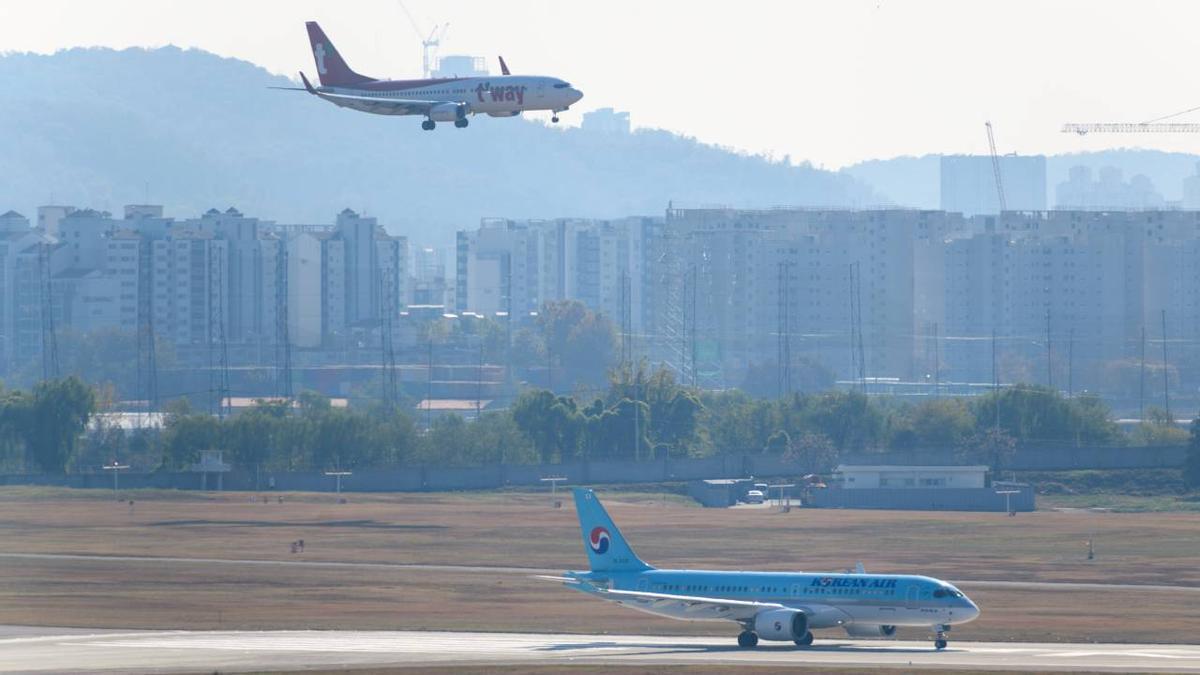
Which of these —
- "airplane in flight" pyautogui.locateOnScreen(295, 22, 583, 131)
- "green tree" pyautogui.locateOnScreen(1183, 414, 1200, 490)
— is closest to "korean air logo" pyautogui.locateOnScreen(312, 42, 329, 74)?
"airplane in flight" pyautogui.locateOnScreen(295, 22, 583, 131)

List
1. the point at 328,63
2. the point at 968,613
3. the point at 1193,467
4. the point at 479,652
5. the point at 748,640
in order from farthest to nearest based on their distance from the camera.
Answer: the point at 1193,467
the point at 328,63
the point at 748,640
the point at 968,613
the point at 479,652

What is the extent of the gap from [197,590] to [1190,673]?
56.1 meters

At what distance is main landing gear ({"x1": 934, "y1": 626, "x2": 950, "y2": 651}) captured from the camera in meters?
83.5

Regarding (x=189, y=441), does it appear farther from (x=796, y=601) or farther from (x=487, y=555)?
(x=796, y=601)

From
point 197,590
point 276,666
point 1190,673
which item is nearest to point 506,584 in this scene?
point 197,590

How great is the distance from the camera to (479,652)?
82.2 metres

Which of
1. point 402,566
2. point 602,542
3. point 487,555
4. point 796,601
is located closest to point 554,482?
point 487,555

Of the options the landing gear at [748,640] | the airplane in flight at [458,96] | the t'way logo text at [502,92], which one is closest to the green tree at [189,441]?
the airplane in flight at [458,96]

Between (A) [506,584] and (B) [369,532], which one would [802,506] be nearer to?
(B) [369,532]

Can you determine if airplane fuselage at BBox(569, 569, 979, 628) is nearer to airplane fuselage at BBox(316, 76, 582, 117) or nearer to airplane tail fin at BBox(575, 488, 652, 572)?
airplane tail fin at BBox(575, 488, 652, 572)

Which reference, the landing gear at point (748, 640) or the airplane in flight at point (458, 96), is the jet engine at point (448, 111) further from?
the landing gear at point (748, 640)

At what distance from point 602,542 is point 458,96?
2450 centimetres

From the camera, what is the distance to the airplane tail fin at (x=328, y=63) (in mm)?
104312

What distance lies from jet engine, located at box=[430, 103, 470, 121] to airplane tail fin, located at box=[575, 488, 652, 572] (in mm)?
20333
